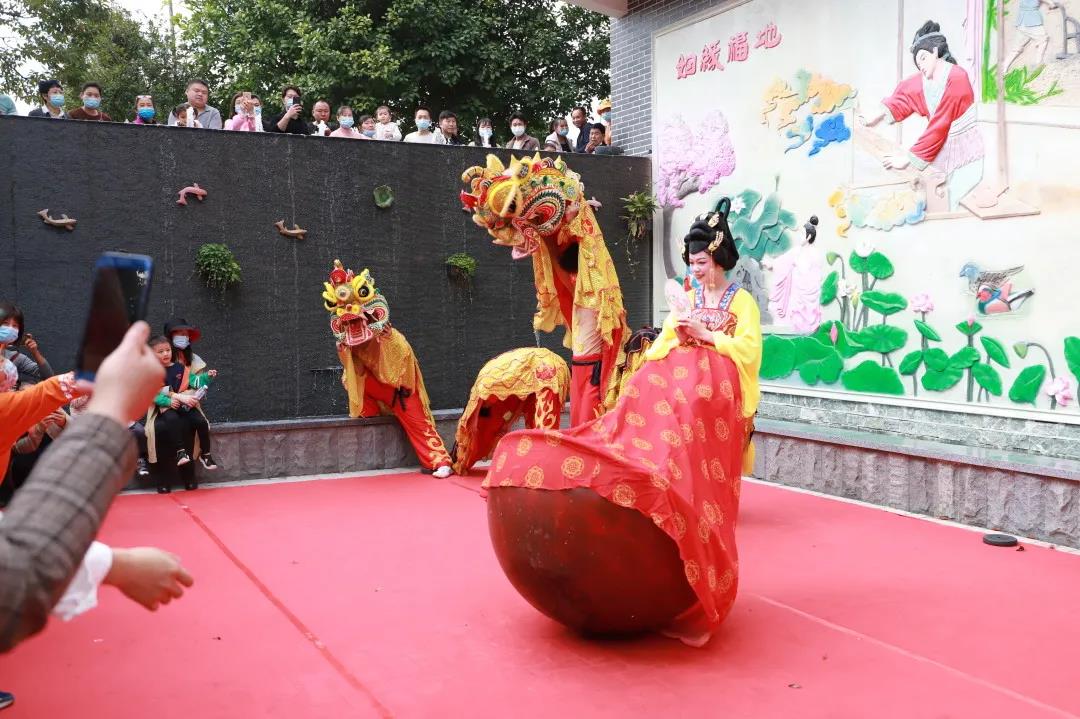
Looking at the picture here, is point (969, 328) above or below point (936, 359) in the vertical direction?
above

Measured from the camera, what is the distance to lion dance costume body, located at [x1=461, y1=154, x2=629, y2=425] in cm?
515

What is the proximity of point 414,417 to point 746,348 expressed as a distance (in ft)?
12.7

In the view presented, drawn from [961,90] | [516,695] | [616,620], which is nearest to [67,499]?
[516,695]

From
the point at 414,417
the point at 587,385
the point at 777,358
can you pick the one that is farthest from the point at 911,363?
the point at 414,417

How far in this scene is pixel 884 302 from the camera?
6.77 m

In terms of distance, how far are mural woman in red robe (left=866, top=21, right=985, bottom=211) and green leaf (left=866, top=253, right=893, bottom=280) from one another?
627mm

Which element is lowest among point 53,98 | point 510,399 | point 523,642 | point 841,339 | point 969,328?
point 523,642

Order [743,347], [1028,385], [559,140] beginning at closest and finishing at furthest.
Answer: [743,347] < [1028,385] < [559,140]

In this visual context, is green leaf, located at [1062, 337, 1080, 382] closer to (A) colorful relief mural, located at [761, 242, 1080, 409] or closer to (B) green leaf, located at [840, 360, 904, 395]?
(A) colorful relief mural, located at [761, 242, 1080, 409]

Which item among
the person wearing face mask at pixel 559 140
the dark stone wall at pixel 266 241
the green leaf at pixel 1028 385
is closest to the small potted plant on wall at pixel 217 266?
the dark stone wall at pixel 266 241

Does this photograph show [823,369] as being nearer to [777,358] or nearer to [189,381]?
[777,358]

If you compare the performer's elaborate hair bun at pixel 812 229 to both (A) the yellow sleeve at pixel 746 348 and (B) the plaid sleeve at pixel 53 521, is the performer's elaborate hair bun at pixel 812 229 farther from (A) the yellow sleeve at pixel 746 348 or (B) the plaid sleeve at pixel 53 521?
(B) the plaid sleeve at pixel 53 521

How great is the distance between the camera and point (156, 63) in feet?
58.8

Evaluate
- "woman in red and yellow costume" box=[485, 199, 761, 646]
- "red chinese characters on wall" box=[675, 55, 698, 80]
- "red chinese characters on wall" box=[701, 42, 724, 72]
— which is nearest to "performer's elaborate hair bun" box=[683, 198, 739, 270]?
"woman in red and yellow costume" box=[485, 199, 761, 646]
